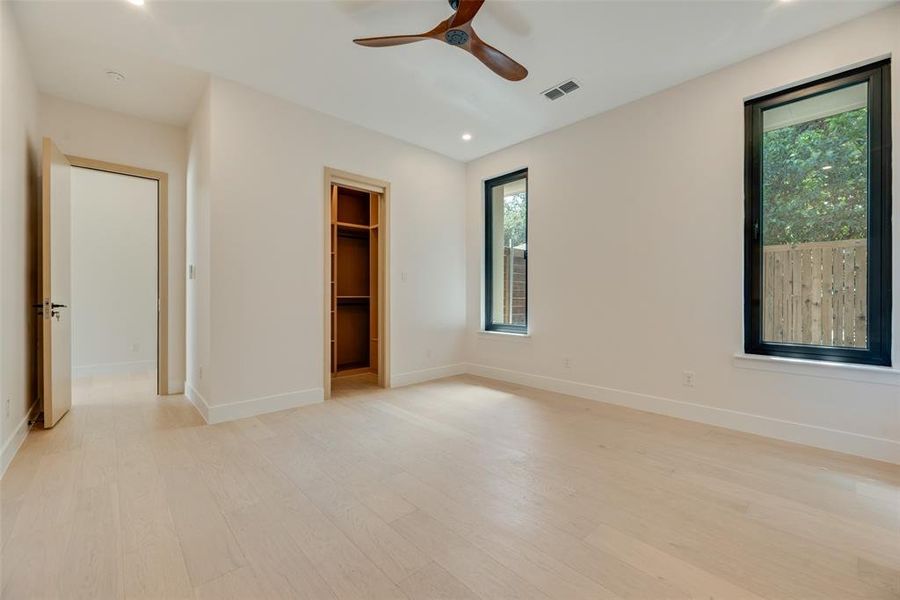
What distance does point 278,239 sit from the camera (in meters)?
3.40

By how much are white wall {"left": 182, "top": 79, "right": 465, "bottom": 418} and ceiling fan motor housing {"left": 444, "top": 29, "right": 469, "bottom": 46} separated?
185 centimetres

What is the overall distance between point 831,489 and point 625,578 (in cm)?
152

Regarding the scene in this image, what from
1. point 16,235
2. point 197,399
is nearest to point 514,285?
point 197,399

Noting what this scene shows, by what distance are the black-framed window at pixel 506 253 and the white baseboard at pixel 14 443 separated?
412cm

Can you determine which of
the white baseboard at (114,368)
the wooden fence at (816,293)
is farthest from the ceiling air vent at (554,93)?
the white baseboard at (114,368)

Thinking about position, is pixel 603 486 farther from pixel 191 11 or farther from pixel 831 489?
pixel 191 11

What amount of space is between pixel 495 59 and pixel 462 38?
0.95 feet

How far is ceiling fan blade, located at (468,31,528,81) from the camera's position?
2.33 meters

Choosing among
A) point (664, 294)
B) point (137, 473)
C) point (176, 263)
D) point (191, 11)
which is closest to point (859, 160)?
point (664, 294)

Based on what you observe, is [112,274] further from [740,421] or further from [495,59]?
[740,421]

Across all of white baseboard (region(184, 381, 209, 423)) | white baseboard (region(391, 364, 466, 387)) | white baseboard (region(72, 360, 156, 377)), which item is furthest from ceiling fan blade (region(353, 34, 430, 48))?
white baseboard (region(72, 360, 156, 377))

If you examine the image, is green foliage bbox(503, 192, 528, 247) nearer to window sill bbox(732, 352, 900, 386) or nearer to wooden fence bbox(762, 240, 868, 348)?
wooden fence bbox(762, 240, 868, 348)

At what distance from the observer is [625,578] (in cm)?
138

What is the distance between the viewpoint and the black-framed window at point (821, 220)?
2.42 meters
